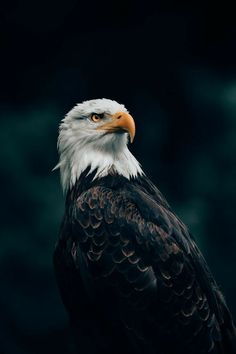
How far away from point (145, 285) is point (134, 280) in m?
0.07

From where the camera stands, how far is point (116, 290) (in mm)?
6066

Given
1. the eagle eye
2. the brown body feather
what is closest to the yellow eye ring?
the eagle eye

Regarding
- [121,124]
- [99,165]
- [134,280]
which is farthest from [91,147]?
[134,280]

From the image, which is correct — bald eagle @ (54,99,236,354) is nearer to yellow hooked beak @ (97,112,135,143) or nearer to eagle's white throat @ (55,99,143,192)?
yellow hooked beak @ (97,112,135,143)

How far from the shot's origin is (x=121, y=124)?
6.30 m

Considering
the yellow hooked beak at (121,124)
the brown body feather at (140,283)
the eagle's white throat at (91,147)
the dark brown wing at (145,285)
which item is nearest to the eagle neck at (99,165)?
the eagle's white throat at (91,147)

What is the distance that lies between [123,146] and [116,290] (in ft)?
3.30

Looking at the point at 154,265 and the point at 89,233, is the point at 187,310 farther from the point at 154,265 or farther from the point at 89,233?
the point at 89,233

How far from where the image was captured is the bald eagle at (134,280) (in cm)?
605

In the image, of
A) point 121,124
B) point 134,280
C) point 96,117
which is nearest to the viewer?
point 134,280

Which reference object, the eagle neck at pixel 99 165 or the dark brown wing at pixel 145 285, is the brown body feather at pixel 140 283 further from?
the eagle neck at pixel 99 165

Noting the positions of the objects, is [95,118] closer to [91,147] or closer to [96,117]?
[96,117]

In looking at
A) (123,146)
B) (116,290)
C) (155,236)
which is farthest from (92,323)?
(123,146)

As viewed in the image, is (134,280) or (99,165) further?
(99,165)
